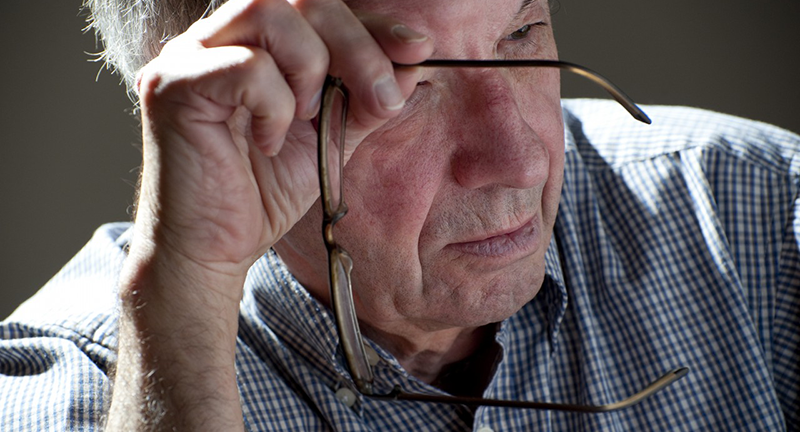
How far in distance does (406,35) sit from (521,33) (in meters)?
0.33

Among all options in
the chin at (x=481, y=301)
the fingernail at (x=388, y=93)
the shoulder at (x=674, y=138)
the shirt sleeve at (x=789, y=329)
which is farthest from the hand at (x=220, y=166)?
the shirt sleeve at (x=789, y=329)

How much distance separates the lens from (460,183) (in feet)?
3.77

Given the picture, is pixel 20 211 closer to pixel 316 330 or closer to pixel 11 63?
pixel 11 63

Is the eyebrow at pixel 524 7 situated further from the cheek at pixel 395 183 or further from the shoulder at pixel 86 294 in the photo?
the shoulder at pixel 86 294

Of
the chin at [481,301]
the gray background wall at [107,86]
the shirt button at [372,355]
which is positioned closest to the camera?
the chin at [481,301]

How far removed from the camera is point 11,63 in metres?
2.31

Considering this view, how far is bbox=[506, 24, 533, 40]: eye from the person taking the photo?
1161 millimetres

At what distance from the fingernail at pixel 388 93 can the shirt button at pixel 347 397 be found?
61 cm

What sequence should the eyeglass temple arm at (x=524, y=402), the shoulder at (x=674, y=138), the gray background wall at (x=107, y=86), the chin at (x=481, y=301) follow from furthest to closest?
1. the gray background wall at (x=107, y=86)
2. the shoulder at (x=674, y=138)
3. the chin at (x=481, y=301)
4. the eyeglass temple arm at (x=524, y=402)

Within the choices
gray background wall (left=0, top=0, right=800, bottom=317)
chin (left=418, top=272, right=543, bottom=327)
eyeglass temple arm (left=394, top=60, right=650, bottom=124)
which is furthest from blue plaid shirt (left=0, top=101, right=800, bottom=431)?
gray background wall (left=0, top=0, right=800, bottom=317)

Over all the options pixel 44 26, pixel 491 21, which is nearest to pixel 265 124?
pixel 491 21

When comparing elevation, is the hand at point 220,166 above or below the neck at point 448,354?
above

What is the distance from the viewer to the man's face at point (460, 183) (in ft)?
3.61

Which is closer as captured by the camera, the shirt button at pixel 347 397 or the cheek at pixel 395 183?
the cheek at pixel 395 183
